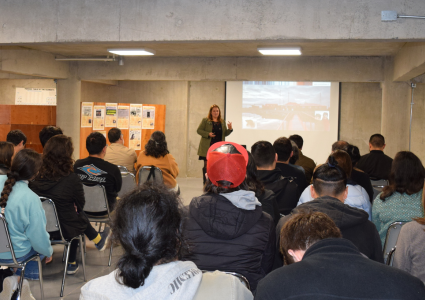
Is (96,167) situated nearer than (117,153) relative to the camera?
Yes

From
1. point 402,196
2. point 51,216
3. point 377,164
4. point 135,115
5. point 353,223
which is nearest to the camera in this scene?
point 353,223

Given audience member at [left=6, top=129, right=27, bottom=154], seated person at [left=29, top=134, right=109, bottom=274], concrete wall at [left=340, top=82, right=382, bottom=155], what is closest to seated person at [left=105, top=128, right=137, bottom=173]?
audience member at [left=6, top=129, right=27, bottom=154]

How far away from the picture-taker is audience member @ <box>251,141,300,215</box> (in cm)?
328

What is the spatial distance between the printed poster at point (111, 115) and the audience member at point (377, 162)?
5.61 metres

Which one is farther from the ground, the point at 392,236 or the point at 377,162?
the point at 377,162

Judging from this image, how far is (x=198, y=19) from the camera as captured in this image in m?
4.36

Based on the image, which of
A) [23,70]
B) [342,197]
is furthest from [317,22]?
[23,70]

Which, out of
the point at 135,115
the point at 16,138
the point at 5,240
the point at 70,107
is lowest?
the point at 5,240

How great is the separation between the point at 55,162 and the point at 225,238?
2089mm

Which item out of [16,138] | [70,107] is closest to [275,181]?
[16,138]

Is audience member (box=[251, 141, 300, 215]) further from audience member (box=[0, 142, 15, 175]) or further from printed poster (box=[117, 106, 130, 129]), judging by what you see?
printed poster (box=[117, 106, 130, 129])

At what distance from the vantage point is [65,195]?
135 inches

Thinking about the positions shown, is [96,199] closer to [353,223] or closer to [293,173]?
[293,173]

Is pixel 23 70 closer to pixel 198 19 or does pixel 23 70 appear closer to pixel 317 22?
pixel 198 19
